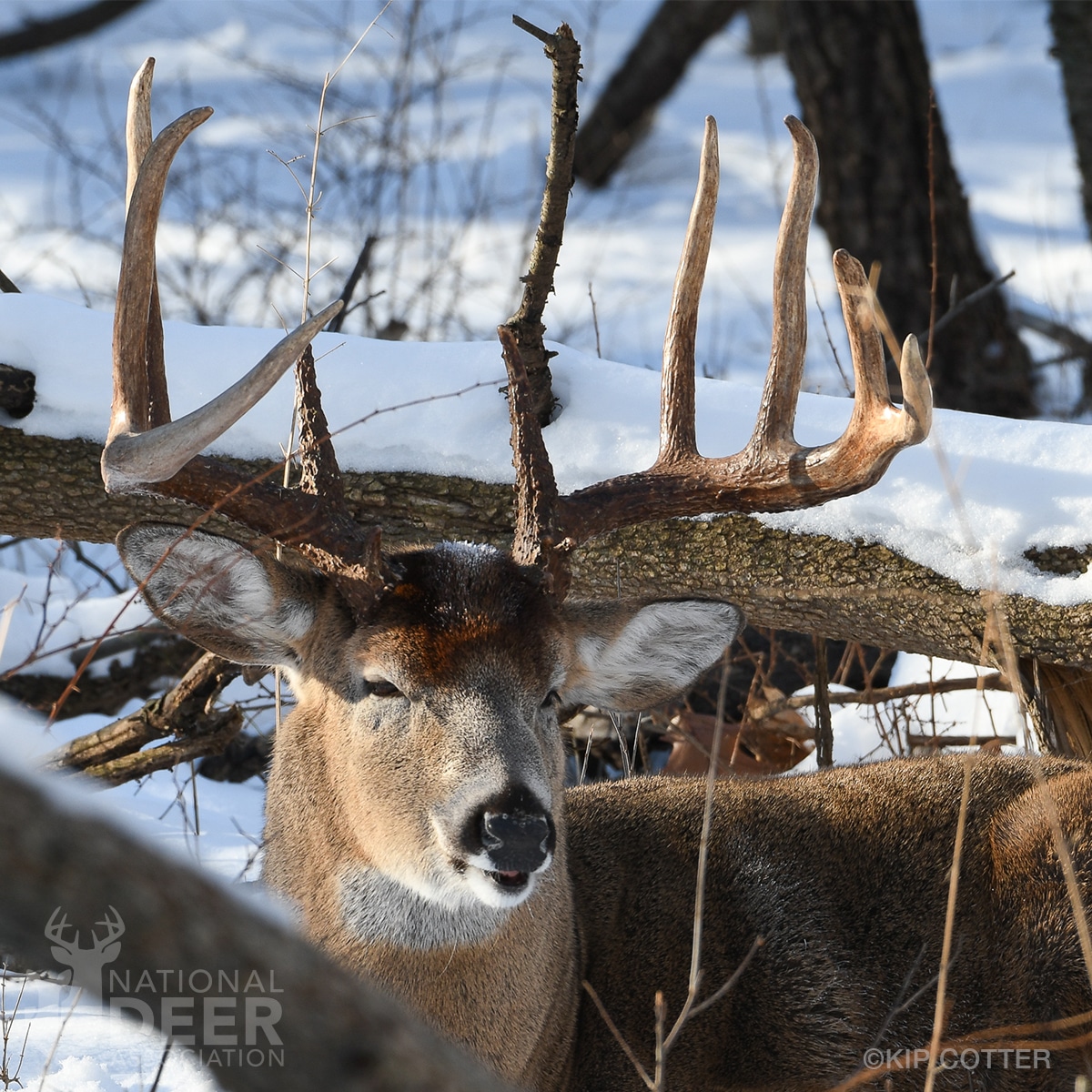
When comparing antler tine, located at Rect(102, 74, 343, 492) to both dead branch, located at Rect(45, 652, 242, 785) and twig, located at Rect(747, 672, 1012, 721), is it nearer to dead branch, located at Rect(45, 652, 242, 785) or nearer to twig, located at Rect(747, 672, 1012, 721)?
dead branch, located at Rect(45, 652, 242, 785)

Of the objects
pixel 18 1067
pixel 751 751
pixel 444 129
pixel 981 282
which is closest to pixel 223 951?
pixel 18 1067

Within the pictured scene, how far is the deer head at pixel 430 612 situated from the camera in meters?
2.95

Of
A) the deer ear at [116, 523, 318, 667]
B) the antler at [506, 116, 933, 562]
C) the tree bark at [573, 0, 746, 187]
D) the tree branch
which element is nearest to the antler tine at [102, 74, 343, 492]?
the deer ear at [116, 523, 318, 667]

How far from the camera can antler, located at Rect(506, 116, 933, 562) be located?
3.38 meters

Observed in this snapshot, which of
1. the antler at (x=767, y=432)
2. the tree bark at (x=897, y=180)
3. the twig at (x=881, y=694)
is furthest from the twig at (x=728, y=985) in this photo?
the tree bark at (x=897, y=180)

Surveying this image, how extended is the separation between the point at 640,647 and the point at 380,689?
0.81 meters

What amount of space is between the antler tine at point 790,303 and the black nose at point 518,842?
1.34m

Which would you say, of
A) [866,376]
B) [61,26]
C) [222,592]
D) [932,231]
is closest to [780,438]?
[866,376]

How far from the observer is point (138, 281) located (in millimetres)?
3199

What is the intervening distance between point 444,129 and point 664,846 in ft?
32.7

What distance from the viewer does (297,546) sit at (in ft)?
10.9

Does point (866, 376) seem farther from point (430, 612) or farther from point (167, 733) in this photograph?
point (167, 733)

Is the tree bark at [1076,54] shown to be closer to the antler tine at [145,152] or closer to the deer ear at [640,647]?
the deer ear at [640,647]

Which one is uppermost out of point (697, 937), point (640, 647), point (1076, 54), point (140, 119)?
point (1076, 54)
